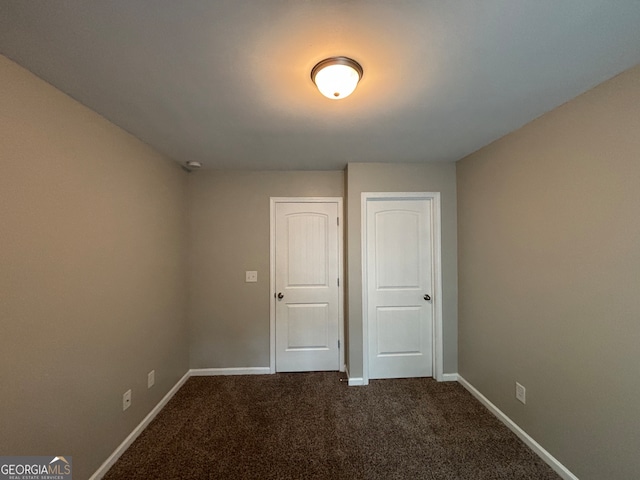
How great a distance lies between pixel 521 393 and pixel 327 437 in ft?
4.95

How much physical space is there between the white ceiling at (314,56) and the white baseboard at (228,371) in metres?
2.54

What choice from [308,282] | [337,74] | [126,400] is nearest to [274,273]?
[308,282]

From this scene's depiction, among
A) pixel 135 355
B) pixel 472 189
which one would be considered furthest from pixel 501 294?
pixel 135 355

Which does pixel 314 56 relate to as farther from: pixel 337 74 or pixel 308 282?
pixel 308 282

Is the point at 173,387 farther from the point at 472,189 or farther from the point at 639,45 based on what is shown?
the point at 639,45

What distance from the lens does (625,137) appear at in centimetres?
127

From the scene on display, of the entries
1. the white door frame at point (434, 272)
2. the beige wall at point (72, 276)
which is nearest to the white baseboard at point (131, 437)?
the beige wall at point (72, 276)

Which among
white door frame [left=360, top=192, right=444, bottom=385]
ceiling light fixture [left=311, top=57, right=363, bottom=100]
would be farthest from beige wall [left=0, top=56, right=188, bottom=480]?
white door frame [left=360, top=192, right=444, bottom=385]

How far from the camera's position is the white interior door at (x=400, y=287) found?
2.79 meters

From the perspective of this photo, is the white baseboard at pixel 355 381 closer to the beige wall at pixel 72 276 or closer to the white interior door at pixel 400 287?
the white interior door at pixel 400 287

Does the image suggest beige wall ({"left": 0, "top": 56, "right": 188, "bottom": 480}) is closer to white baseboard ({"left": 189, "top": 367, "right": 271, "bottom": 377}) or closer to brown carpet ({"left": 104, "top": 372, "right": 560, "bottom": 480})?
brown carpet ({"left": 104, "top": 372, "right": 560, "bottom": 480})

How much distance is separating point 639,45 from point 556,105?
505mm

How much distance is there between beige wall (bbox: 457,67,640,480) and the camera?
4.18ft

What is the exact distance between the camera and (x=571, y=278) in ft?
5.03
